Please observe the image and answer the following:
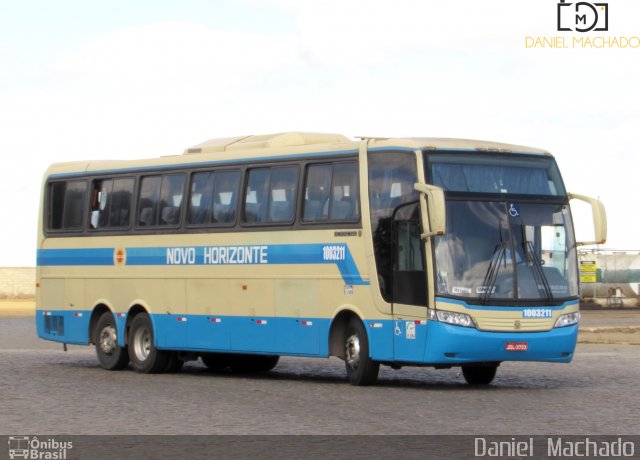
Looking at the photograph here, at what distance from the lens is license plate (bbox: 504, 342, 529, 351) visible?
19188mm

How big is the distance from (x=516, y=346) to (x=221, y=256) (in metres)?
5.74

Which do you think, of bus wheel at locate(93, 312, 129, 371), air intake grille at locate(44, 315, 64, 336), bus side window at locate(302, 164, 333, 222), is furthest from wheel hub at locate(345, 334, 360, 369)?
air intake grille at locate(44, 315, 64, 336)

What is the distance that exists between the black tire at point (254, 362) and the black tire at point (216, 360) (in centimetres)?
11

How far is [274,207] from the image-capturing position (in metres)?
21.9

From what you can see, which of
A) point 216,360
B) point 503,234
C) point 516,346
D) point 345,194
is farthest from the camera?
point 216,360

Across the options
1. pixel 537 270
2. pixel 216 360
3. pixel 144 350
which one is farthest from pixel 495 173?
pixel 144 350

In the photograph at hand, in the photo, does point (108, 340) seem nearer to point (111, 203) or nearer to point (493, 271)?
point (111, 203)

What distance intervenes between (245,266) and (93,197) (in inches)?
181

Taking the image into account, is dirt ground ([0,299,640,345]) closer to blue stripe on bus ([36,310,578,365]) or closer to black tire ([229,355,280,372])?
black tire ([229,355,280,372])

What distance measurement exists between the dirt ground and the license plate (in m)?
16.9

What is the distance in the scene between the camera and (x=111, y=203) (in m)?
Result: 25.4
